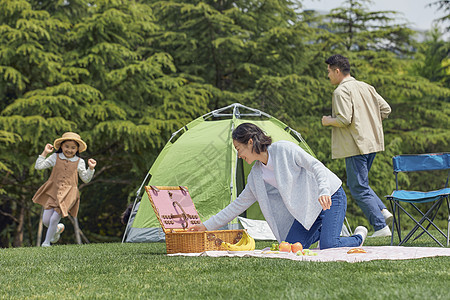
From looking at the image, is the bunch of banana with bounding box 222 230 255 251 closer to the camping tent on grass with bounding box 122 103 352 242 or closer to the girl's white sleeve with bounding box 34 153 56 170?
the camping tent on grass with bounding box 122 103 352 242

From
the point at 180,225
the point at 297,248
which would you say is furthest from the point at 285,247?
the point at 180,225

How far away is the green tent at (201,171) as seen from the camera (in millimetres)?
5965

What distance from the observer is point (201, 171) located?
6109 mm

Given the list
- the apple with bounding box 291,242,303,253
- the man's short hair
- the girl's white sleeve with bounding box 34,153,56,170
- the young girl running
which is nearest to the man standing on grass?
the man's short hair

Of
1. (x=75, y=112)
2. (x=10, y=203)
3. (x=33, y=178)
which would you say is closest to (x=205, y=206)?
(x=75, y=112)

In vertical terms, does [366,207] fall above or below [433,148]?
above

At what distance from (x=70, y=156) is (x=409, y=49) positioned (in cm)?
1129

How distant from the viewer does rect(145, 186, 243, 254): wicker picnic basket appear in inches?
156

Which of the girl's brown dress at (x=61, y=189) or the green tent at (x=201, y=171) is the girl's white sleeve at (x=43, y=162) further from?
the green tent at (x=201, y=171)

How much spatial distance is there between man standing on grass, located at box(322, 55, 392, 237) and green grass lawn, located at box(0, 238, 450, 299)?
72.3 inches

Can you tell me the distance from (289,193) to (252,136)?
1.46 ft

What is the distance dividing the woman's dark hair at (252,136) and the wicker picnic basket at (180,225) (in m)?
0.70

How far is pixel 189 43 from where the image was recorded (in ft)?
33.4

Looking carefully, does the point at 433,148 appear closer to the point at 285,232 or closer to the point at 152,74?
the point at 152,74
